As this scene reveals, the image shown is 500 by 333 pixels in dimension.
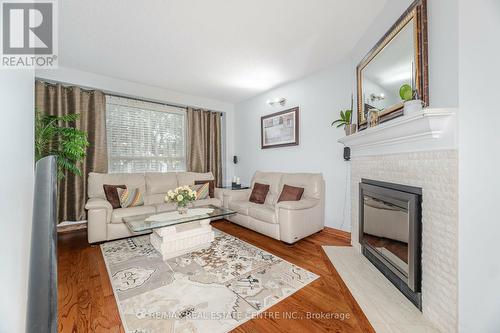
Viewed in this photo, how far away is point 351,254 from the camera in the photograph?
2.40 meters

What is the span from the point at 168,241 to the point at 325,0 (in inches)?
114

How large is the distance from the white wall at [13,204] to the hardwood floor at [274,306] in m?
1.26

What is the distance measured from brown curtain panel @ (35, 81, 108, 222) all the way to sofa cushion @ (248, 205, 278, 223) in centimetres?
265

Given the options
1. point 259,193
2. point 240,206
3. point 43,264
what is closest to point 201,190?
point 240,206

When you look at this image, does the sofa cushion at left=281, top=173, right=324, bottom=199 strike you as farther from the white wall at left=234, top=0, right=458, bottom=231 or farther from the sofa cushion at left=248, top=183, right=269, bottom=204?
the sofa cushion at left=248, top=183, right=269, bottom=204

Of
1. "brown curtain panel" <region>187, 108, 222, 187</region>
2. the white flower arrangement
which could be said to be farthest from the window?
the white flower arrangement

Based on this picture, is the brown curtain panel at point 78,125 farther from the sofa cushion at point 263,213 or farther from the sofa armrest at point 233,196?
the sofa cushion at point 263,213

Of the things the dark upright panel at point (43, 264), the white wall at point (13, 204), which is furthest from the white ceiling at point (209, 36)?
Result: the dark upright panel at point (43, 264)

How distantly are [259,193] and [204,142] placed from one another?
1.97m

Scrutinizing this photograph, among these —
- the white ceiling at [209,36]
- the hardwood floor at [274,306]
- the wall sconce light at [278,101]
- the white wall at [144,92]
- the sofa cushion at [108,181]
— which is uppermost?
the white ceiling at [209,36]

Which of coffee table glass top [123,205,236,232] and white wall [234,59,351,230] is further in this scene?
white wall [234,59,351,230]

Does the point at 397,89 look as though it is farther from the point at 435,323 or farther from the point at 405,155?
the point at 435,323

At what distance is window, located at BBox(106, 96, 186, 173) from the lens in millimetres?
3859

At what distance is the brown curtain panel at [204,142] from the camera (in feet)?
15.4
